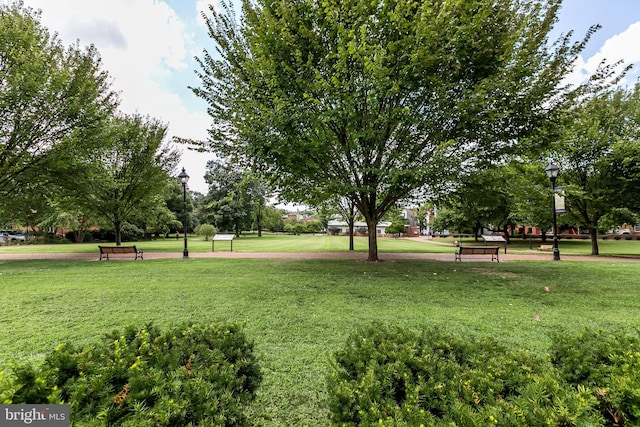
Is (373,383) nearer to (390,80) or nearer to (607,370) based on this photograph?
(607,370)

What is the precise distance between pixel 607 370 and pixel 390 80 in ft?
24.3

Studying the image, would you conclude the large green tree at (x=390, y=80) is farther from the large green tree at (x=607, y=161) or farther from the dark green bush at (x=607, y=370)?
the large green tree at (x=607, y=161)

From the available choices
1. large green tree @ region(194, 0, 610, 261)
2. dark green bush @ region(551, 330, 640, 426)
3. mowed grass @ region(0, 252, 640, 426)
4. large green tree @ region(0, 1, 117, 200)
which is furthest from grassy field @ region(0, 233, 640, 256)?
dark green bush @ region(551, 330, 640, 426)

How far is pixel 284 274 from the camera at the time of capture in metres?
9.45

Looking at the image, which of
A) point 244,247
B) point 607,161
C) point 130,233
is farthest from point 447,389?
point 130,233

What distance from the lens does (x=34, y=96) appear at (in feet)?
39.2

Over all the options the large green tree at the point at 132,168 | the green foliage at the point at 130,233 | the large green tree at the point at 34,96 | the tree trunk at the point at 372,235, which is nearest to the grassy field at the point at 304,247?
the large green tree at the point at 132,168

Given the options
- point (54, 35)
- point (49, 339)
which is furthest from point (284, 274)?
point (54, 35)

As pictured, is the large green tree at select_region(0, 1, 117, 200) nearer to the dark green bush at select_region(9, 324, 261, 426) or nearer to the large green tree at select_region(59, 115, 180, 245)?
the large green tree at select_region(59, 115, 180, 245)

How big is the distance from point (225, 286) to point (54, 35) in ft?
55.5

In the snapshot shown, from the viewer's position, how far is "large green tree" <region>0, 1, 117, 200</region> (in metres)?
11.8

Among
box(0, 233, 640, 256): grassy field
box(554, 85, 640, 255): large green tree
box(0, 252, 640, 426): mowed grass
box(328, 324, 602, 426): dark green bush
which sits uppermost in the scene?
box(554, 85, 640, 255): large green tree

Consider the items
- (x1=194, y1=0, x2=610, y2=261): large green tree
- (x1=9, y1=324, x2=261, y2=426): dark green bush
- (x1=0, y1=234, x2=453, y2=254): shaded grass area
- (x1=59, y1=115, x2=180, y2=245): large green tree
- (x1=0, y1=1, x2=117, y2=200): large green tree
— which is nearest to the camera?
(x1=9, y1=324, x2=261, y2=426): dark green bush

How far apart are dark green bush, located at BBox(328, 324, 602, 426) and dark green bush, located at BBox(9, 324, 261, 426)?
27.4 inches
